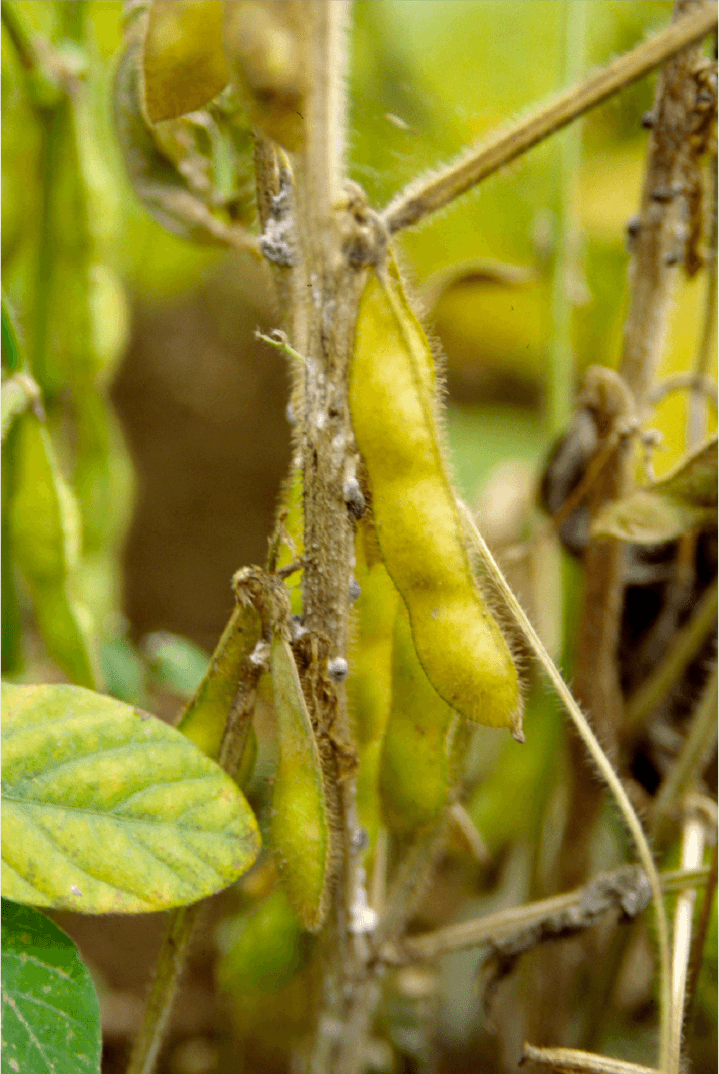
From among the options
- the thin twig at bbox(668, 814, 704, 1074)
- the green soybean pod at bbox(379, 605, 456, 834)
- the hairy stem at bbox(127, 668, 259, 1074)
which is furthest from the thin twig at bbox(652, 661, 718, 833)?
the hairy stem at bbox(127, 668, 259, 1074)

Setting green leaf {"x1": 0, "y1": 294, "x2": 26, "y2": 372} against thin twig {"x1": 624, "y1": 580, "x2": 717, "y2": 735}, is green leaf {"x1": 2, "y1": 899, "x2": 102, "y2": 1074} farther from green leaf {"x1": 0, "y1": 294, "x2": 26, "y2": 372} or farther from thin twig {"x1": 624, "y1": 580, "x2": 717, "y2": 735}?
thin twig {"x1": 624, "y1": 580, "x2": 717, "y2": 735}

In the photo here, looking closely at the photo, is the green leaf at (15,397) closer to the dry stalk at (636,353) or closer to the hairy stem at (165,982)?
the hairy stem at (165,982)

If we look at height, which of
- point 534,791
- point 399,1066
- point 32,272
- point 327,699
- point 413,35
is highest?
point 413,35

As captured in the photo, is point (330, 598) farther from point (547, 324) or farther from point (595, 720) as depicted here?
point (547, 324)

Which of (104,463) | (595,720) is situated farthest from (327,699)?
(104,463)

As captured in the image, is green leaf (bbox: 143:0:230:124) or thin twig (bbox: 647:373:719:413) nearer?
green leaf (bbox: 143:0:230:124)

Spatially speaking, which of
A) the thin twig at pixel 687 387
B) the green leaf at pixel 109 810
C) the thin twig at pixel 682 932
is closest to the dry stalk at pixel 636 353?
the thin twig at pixel 687 387
